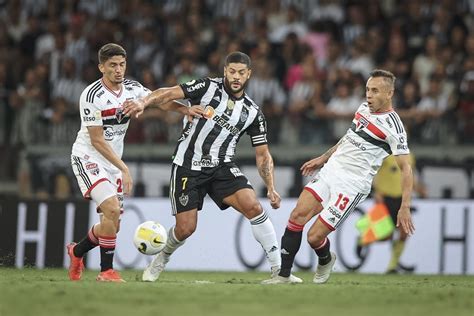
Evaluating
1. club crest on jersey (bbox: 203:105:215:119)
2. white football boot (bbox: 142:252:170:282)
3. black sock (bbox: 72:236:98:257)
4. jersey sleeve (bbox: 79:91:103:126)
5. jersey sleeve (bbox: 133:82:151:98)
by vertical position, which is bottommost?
white football boot (bbox: 142:252:170:282)

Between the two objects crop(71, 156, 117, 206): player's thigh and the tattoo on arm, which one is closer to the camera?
crop(71, 156, 117, 206): player's thigh

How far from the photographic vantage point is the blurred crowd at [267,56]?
16797 mm

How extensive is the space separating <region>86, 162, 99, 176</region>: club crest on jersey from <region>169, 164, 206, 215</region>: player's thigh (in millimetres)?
859

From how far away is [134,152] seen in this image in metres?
17.0

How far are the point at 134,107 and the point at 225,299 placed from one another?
2.63 meters

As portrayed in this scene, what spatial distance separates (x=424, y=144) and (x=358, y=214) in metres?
1.59

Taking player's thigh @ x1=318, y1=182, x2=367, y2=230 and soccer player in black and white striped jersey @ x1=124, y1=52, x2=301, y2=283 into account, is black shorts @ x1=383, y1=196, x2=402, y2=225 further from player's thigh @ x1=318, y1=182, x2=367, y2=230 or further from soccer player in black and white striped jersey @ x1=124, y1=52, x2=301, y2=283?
soccer player in black and white striped jersey @ x1=124, y1=52, x2=301, y2=283

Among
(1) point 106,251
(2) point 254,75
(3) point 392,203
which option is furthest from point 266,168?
(2) point 254,75

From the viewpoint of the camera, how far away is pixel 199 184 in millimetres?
11312

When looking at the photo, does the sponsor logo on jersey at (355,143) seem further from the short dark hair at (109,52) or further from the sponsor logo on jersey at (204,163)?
the short dark hair at (109,52)

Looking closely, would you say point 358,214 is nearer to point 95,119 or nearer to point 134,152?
point 134,152

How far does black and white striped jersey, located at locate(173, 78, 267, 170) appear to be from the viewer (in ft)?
36.9

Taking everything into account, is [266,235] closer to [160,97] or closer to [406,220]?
[406,220]

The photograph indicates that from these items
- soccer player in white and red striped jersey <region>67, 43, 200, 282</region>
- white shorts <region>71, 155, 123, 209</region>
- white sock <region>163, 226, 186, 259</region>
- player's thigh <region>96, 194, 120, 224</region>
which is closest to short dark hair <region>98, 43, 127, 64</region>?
soccer player in white and red striped jersey <region>67, 43, 200, 282</region>
